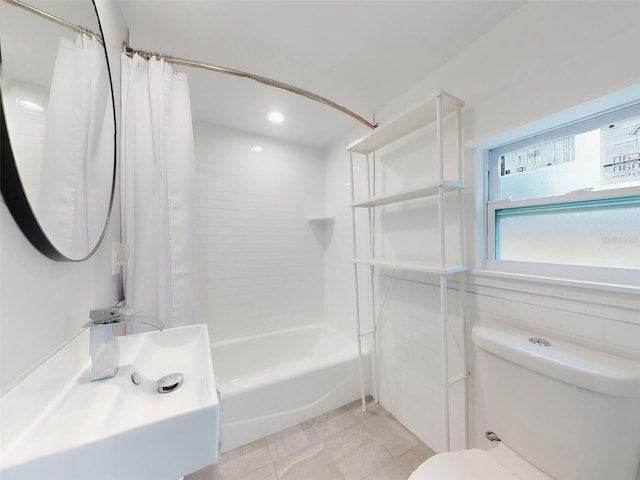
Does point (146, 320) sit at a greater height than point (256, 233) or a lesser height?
lesser

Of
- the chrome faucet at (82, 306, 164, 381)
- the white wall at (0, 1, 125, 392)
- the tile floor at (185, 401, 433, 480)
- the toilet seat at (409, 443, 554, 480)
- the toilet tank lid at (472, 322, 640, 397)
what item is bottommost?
the tile floor at (185, 401, 433, 480)

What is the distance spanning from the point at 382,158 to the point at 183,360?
1.64 meters

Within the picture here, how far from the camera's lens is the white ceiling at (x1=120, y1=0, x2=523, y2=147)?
1065mm

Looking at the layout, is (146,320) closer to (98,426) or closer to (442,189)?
(98,426)

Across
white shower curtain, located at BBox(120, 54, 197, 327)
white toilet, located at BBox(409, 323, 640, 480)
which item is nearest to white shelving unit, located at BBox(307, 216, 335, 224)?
white shower curtain, located at BBox(120, 54, 197, 327)

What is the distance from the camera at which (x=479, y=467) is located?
0.88 m

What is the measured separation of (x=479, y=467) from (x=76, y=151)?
1.67 m

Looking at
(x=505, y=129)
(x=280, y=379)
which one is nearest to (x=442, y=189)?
(x=505, y=129)

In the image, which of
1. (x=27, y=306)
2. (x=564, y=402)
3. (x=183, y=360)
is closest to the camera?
(x=27, y=306)

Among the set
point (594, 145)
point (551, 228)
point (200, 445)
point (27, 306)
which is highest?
point (594, 145)

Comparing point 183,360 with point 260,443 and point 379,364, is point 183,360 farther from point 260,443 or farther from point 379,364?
point 379,364

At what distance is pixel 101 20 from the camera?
89 cm

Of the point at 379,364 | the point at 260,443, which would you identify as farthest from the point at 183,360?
the point at 379,364

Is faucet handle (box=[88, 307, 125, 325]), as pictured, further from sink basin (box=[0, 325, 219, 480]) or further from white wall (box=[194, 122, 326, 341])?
white wall (box=[194, 122, 326, 341])
